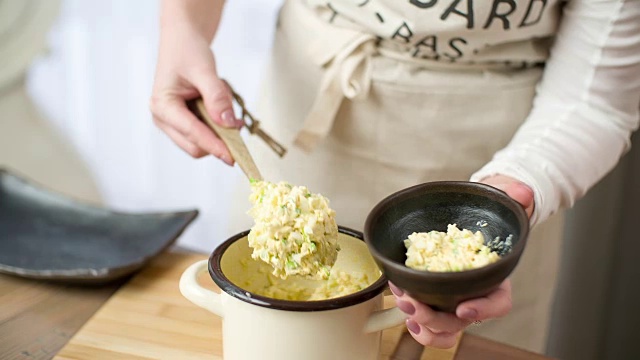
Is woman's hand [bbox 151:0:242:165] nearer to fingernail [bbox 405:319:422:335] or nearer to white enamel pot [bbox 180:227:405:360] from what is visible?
white enamel pot [bbox 180:227:405:360]

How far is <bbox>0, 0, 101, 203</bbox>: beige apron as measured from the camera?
199 centimetres

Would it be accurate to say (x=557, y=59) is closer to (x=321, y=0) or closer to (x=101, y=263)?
(x=321, y=0)

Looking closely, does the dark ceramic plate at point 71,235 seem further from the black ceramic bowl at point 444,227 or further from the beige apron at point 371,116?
the black ceramic bowl at point 444,227

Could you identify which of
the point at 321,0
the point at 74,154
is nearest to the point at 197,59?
the point at 321,0

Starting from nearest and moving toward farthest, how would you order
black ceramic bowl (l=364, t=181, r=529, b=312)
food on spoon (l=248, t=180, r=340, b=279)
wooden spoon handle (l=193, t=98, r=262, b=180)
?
1. black ceramic bowl (l=364, t=181, r=529, b=312)
2. food on spoon (l=248, t=180, r=340, b=279)
3. wooden spoon handle (l=193, t=98, r=262, b=180)

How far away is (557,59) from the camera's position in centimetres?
92

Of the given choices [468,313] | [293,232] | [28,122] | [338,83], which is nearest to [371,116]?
[338,83]

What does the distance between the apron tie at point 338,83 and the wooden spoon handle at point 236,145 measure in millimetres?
140

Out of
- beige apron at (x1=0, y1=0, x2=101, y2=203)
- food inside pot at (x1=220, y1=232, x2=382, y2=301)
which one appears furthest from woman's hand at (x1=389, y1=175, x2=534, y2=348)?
beige apron at (x1=0, y1=0, x2=101, y2=203)

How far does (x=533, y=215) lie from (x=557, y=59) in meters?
0.25

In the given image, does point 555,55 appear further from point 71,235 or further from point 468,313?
point 71,235

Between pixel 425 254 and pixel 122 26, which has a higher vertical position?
pixel 425 254

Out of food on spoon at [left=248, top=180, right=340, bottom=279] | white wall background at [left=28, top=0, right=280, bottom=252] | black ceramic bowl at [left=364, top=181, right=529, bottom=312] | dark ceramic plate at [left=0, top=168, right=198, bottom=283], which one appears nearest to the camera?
black ceramic bowl at [left=364, top=181, right=529, bottom=312]

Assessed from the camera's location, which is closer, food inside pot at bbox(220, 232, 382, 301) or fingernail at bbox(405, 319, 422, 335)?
fingernail at bbox(405, 319, 422, 335)
